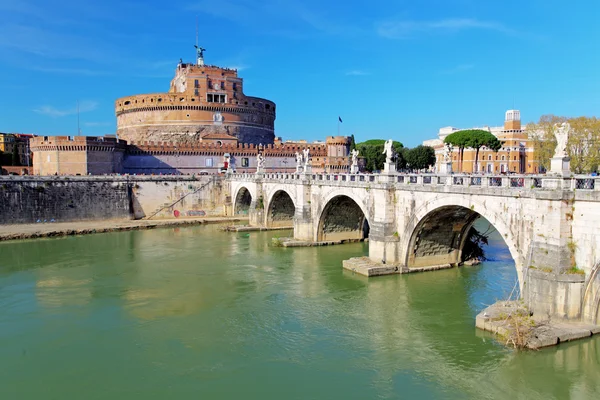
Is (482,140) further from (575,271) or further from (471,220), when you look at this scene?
(575,271)

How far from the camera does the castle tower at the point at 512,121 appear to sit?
77438 mm

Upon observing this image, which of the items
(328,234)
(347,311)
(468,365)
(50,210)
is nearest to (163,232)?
(50,210)

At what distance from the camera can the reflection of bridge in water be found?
1180cm

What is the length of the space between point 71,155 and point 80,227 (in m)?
11.4

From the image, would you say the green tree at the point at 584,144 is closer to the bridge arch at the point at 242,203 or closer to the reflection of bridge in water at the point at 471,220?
the reflection of bridge in water at the point at 471,220

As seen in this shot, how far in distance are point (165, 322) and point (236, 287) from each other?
4.24 metres

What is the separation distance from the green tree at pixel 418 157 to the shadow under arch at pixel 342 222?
3497 cm

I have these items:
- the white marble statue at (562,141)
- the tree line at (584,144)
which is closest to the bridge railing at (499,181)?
the white marble statue at (562,141)

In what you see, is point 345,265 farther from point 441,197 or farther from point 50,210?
point 50,210

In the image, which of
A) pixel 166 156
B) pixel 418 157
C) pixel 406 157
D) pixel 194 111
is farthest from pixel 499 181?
pixel 406 157

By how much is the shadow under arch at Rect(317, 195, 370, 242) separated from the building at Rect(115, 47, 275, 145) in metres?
30.3

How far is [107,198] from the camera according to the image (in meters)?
39.8

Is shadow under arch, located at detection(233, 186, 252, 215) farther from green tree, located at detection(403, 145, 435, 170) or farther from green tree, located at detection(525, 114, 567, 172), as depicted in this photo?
green tree, located at detection(403, 145, 435, 170)

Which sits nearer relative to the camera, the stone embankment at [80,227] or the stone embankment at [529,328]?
the stone embankment at [529,328]
